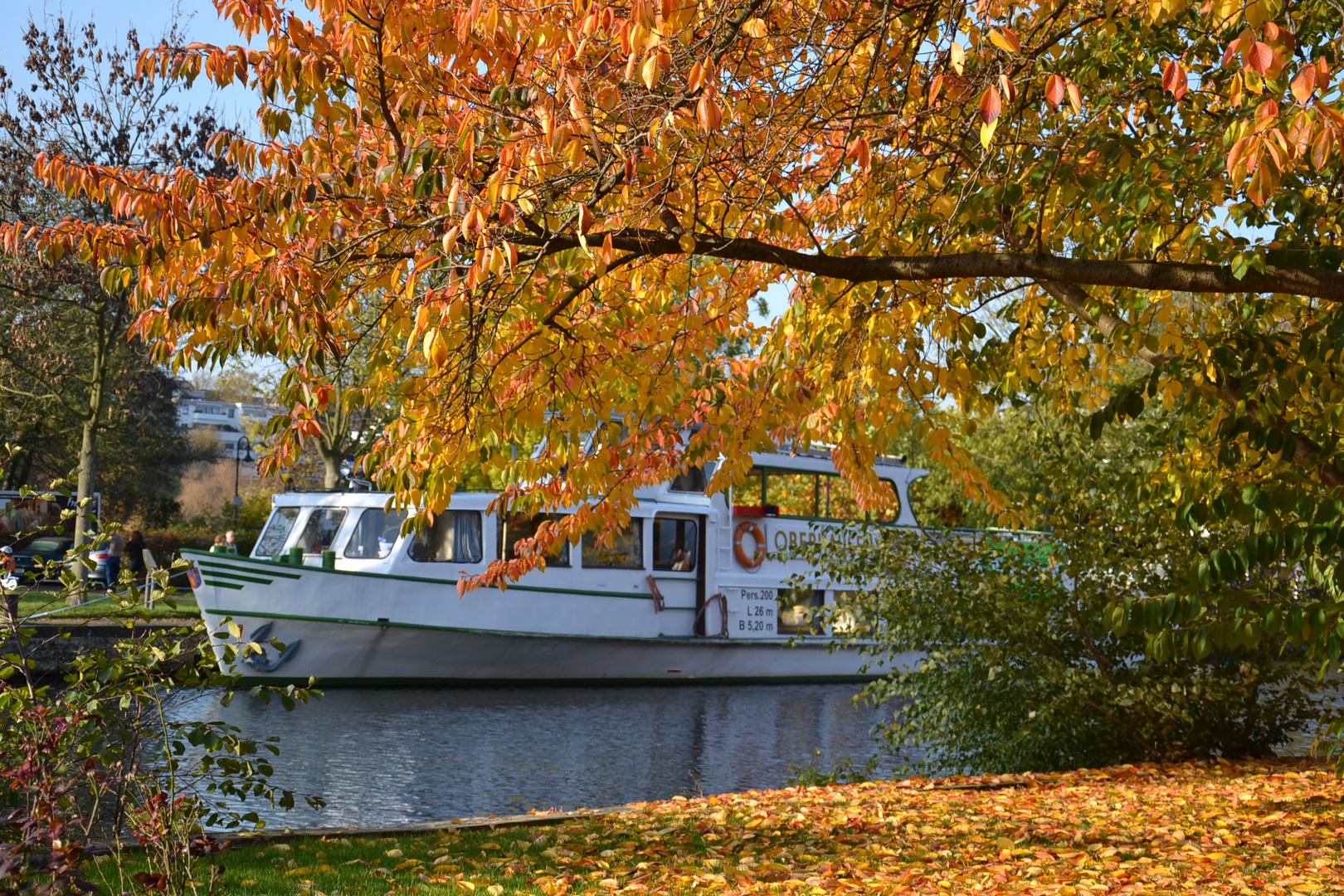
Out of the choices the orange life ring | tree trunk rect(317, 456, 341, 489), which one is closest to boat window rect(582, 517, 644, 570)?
the orange life ring

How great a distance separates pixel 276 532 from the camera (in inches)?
770

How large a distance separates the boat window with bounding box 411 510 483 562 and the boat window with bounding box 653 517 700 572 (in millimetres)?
3245

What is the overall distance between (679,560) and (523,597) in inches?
119

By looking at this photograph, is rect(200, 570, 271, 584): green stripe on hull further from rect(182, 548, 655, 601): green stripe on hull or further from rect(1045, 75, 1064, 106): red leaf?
rect(1045, 75, 1064, 106): red leaf

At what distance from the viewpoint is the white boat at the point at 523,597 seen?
1770 cm

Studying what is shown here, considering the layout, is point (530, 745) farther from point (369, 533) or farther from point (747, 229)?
point (747, 229)

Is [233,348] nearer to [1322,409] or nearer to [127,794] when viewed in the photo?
[127,794]

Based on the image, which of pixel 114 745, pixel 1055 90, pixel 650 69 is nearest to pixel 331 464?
pixel 114 745

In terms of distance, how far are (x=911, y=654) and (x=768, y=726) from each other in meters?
7.54

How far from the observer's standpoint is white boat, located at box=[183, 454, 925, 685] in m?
17.7

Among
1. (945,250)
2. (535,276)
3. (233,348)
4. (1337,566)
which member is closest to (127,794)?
(233,348)

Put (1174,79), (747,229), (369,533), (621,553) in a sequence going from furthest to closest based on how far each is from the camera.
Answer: (621,553) < (369,533) < (747,229) < (1174,79)

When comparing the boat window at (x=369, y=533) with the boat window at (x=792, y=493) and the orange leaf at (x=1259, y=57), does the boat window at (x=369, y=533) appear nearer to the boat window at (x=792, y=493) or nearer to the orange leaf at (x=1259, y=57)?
the boat window at (x=792, y=493)

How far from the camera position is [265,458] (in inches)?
283
